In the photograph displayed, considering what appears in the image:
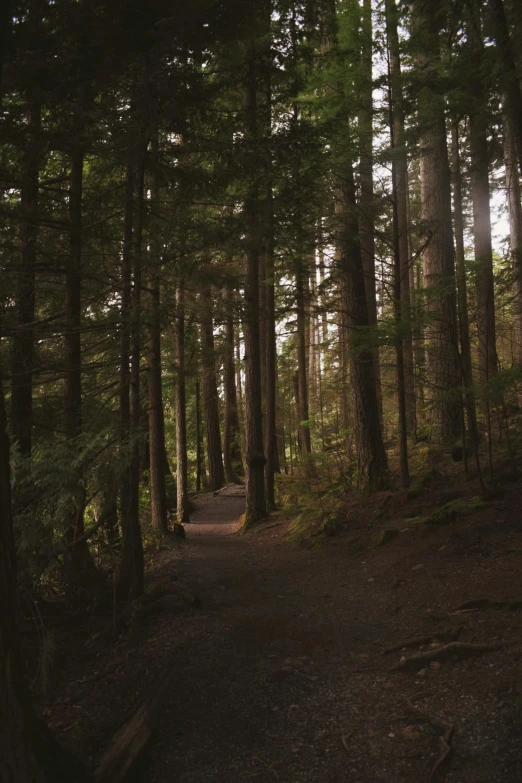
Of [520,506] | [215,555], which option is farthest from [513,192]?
[215,555]

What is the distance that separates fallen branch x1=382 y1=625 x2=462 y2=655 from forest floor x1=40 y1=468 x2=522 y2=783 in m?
0.01

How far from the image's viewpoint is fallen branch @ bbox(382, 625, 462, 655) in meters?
4.91

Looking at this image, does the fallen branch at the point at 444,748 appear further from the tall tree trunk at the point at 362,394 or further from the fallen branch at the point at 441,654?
the tall tree trunk at the point at 362,394

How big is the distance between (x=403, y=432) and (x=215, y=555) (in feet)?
14.3

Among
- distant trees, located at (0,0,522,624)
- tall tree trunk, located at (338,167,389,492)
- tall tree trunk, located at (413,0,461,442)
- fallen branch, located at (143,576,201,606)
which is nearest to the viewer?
distant trees, located at (0,0,522,624)

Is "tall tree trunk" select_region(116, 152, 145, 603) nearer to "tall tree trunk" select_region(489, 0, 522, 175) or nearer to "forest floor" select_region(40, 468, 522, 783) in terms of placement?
"forest floor" select_region(40, 468, 522, 783)

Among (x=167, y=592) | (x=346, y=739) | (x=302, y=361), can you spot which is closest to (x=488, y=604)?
(x=346, y=739)

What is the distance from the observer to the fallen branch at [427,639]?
491cm

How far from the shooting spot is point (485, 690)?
397 centimetres

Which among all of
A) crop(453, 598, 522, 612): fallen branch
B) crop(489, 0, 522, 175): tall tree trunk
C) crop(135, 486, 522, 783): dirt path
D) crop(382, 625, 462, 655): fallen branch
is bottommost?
crop(135, 486, 522, 783): dirt path

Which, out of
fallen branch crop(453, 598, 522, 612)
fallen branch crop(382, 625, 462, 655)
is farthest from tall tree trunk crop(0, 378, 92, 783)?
fallen branch crop(453, 598, 522, 612)

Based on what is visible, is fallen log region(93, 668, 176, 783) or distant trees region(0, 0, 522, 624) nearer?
fallen log region(93, 668, 176, 783)

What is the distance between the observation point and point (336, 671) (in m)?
4.88

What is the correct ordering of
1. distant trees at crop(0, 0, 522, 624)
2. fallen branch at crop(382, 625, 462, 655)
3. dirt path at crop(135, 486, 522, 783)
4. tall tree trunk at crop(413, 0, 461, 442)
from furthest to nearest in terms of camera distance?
tall tree trunk at crop(413, 0, 461, 442) < distant trees at crop(0, 0, 522, 624) < fallen branch at crop(382, 625, 462, 655) < dirt path at crop(135, 486, 522, 783)
